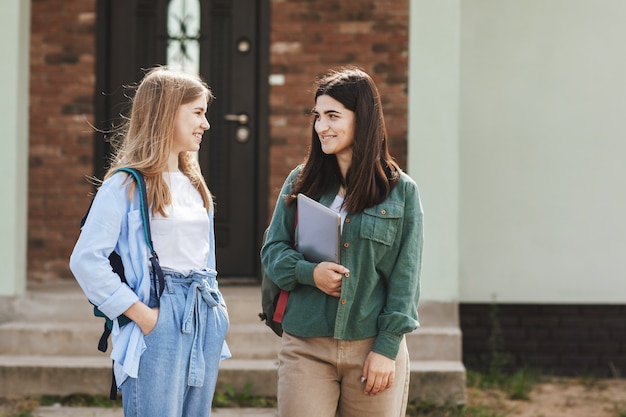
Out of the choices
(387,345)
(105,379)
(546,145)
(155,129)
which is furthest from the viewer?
(546,145)

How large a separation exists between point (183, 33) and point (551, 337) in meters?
3.53

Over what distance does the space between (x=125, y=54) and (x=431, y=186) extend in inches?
105

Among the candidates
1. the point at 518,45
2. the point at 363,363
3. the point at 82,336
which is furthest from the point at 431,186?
the point at 363,363

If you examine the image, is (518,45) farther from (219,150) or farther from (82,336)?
(82,336)

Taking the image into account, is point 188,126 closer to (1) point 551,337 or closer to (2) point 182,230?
(2) point 182,230

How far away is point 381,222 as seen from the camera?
282 cm

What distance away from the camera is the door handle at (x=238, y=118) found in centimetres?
665

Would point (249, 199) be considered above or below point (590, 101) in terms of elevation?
below

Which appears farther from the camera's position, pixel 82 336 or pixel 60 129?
pixel 60 129

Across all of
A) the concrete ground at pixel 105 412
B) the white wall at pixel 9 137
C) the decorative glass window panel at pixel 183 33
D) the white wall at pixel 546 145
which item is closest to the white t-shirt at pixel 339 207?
the concrete ground at pixel 105 412

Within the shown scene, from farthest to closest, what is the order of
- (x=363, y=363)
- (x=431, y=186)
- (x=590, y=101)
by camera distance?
(x=590, y=101) < (x=431, y=186) < (x=363, y=363)

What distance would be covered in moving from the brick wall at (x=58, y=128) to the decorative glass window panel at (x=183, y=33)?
582mm

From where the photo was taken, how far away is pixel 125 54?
21.9 feet

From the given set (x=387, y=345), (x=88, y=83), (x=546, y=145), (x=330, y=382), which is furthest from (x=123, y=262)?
(x=546, y=145)
